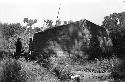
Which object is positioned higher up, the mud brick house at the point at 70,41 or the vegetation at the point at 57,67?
the mud brick house at the point at 70,41

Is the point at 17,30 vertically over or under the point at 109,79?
over

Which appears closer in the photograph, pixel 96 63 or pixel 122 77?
pixel 122 77

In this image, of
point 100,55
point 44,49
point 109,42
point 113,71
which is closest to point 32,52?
point 44,49

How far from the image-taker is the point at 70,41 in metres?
21.0

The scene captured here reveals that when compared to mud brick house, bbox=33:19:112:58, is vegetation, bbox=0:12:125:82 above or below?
below

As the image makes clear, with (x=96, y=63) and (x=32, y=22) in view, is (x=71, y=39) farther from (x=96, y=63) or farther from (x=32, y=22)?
(x=32, y=22)

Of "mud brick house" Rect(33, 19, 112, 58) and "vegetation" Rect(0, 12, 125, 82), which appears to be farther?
"mud brick house" Rect(33, 19, 112, 58)

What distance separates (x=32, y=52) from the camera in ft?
70.8

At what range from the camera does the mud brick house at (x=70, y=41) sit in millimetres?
20781

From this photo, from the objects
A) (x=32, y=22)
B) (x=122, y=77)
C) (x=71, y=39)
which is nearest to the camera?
(x=122, y=77)

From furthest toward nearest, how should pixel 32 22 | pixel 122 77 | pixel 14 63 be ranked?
pixel 32 22 → pixel 122 77 → pixel 14 63

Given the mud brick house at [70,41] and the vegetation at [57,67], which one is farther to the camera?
the mud brick house at [70,41]

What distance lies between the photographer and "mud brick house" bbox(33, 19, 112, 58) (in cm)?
2078

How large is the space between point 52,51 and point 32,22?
1981 inches
